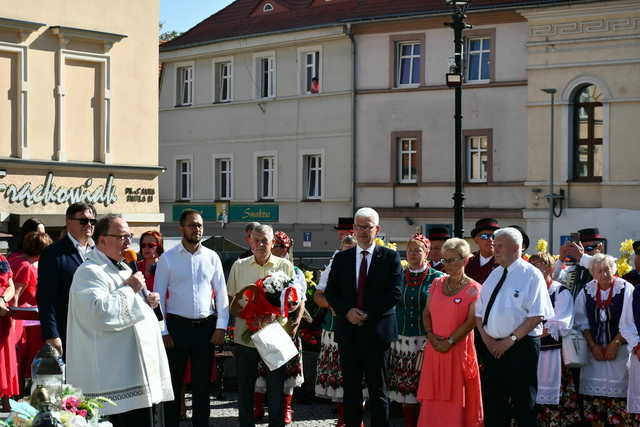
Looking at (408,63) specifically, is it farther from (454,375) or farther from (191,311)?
(191,311)

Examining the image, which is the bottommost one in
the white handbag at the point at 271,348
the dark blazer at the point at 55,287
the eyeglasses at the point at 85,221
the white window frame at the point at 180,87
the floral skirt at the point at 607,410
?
the floral skirt at the point at 607,410

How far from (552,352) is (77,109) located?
720 inches

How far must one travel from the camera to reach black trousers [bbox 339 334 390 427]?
33.0ft

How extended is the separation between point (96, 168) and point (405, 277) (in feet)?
58.6

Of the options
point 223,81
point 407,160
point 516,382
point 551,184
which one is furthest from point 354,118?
point 516,382

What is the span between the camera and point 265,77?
45000 millimetres

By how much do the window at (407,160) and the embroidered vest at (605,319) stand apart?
29.5 meters

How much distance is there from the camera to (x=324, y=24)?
4203 cm

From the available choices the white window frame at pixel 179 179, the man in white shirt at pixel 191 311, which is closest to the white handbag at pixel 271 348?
the man in white shirt at pixel 191 311

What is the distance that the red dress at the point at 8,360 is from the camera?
11.6 m

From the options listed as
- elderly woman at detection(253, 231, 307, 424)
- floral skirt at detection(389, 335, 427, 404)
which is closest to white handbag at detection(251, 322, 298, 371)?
elderly woman at detection(253, 231, 307, 424)

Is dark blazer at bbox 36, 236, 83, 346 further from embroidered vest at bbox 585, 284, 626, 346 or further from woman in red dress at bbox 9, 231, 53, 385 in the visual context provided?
embroidered vest at bbox 585, 284, 626, 346

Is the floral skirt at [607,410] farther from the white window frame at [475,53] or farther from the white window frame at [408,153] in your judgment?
the white window frame at [408,153]

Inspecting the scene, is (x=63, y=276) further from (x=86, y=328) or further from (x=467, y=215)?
(x=467, y=215)
